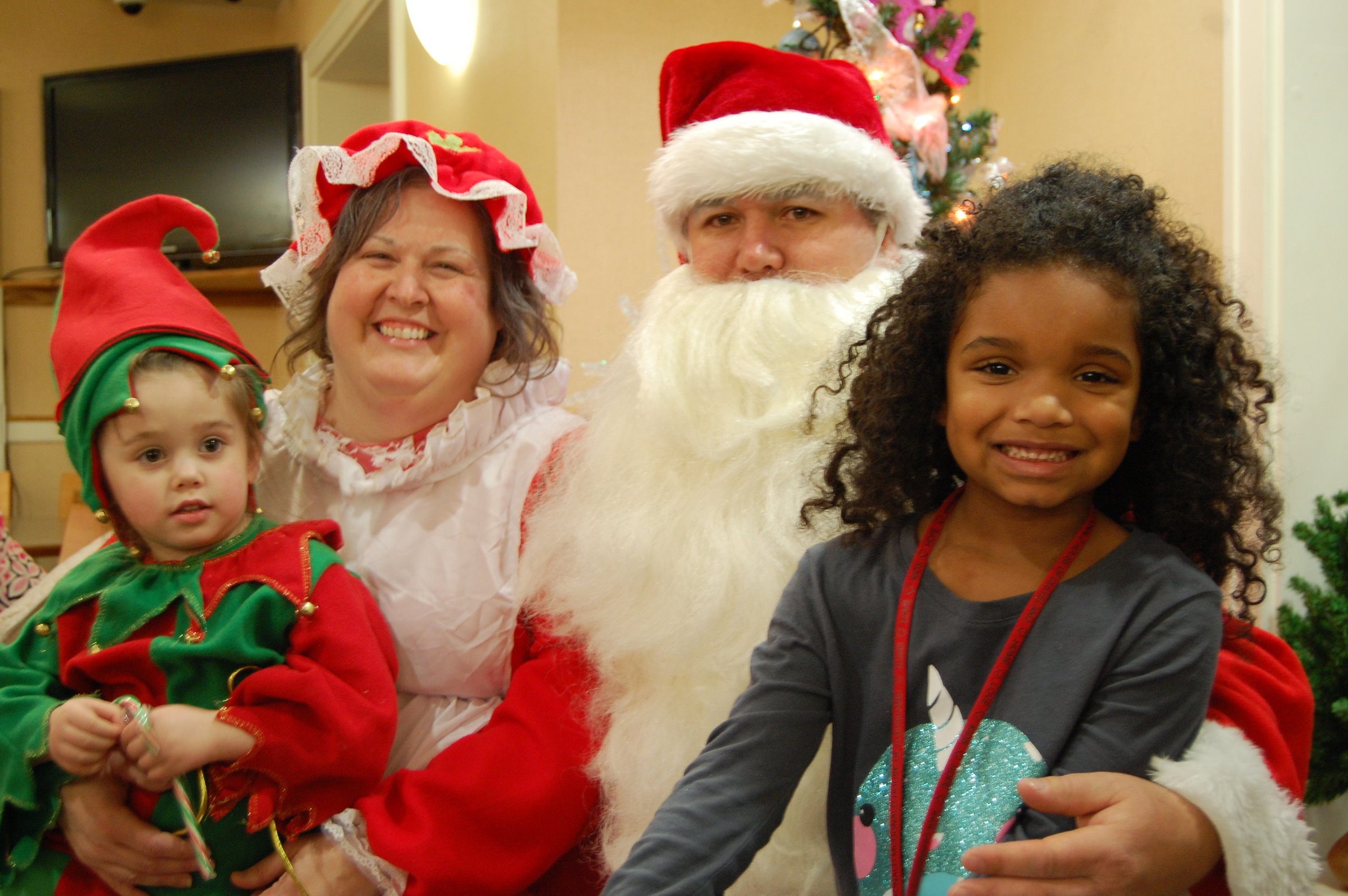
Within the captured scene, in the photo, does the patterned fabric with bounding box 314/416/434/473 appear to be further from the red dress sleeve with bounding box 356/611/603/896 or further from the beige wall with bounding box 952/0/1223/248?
the beige wall with bounding box 952/0/1223/248

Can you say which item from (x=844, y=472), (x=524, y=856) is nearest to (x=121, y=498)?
(x=524, y=856)

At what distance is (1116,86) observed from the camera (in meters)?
3.14

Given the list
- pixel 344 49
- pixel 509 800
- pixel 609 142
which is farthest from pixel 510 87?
pixel 509 800

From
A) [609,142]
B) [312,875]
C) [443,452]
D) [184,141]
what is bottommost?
[312,875]

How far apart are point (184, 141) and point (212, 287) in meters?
0.71

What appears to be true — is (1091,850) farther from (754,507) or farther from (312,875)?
(312,875)

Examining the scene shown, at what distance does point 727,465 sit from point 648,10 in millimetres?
2437

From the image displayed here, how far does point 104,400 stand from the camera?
51.7 inches

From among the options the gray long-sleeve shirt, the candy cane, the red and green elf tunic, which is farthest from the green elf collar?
the gray long-sleeve shirt

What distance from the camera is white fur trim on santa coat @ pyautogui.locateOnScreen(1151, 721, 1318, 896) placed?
89 cm

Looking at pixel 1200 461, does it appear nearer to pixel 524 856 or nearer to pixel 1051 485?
pixel 1051 485

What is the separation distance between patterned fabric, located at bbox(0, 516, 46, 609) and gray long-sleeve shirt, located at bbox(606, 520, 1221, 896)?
1.82 meters

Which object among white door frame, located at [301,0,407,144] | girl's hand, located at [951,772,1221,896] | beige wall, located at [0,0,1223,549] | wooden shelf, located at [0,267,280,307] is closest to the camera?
girl's hand, located at [951,772,1221,896]

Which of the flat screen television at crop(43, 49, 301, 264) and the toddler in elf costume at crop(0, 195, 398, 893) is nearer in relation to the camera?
the toddler in elf costume at crop(0, 195, 398, 893)
